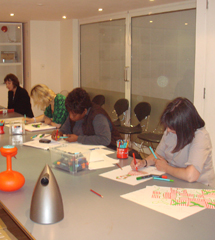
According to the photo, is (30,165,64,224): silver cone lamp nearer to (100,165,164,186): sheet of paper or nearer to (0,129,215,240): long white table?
(0,129,215,240): long white table

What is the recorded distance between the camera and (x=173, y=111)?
2.14 m

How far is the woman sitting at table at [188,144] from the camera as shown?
210cm

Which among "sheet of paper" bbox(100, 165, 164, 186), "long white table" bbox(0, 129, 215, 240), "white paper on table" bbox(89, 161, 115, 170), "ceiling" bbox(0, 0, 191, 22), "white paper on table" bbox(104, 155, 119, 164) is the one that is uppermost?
"ceiling" bbox(0, 0, 191, 22)

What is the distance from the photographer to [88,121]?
3.16m

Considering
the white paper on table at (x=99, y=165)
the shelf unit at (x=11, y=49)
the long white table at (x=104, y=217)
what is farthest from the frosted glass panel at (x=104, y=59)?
the long white table at (x=104, y=217)

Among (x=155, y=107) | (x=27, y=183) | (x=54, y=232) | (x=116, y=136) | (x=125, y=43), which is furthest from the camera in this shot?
(x=125, y=43)

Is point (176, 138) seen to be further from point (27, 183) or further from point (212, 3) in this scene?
point (212, 3)

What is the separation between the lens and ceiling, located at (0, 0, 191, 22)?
4793mm

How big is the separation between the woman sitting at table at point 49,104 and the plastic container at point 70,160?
5.38 feet

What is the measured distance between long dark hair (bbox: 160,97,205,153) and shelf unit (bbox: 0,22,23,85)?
6.29m

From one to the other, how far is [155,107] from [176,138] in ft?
9.70

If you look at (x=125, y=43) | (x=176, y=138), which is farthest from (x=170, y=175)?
(x=125, y=43)

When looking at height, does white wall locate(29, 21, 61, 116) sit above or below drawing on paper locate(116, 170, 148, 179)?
above

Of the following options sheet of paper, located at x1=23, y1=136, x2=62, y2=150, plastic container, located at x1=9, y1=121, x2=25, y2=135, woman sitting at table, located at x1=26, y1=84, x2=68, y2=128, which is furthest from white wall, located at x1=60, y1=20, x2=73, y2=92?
sheet of paper, located at x1=23, y1=136, x2=62, y2=150
